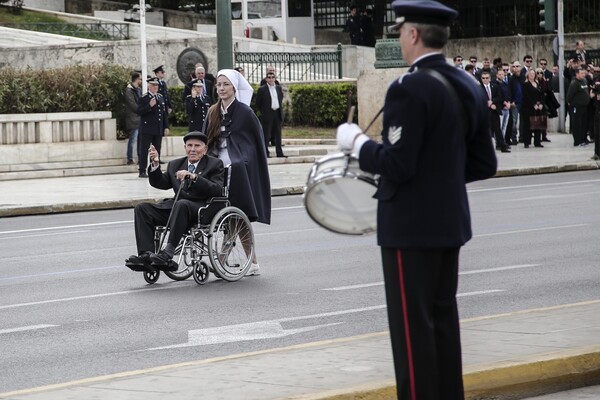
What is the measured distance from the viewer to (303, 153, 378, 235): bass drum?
5.93 metres

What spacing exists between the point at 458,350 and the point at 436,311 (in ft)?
0.71

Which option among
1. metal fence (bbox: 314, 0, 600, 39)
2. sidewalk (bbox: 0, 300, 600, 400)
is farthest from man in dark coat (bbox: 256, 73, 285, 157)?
metal fence (bbox: 314, 0, 600, 39)

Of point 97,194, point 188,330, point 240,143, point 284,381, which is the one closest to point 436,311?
point 284,381

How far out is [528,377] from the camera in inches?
293

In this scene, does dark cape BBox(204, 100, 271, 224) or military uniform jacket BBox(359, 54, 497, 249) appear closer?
military uniform jacket BBox(359, 54, 497, 249)

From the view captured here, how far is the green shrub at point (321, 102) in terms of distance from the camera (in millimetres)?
35781

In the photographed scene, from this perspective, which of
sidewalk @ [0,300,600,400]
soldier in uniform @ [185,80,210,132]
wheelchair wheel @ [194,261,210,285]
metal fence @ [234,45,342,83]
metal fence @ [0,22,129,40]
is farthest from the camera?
metal fence @ [0,22,129,40]

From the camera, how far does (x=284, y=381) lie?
23.7ft

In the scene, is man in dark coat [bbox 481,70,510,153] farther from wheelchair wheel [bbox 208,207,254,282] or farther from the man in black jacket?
wheelchair wheel [bbox 208,207,254,282]

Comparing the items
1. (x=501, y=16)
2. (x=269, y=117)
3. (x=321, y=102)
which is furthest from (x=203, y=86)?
(x=501, y=16)

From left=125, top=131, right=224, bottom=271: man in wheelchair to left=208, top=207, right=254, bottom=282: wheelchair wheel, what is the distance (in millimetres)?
247

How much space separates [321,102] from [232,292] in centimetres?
2416

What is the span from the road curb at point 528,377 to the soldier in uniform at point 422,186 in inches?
Result: 44.4

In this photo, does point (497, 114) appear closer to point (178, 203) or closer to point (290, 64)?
point (290, 64)
